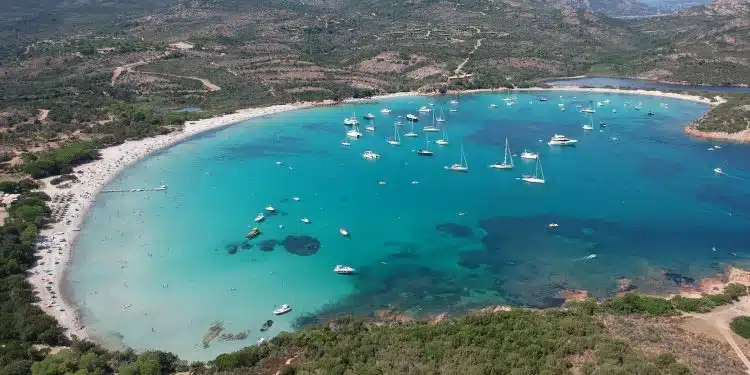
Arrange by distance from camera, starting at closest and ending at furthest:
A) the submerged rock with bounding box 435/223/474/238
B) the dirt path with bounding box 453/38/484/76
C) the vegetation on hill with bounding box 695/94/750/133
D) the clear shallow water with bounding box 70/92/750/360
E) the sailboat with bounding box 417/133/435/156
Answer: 1. the clear shallow water with bounding box 70/92/750/360
2. the submerged rock with bounding box 435/223/474/238
3. the sailboat with bounding box 417/133/435/156
4. the vegetation on hill with bounding box 695/94/750/133
5. the dirt path with bounding box 453/38/484/76

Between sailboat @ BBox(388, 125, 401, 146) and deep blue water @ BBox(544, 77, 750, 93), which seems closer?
sailboat @ BBox(388, 125, 401, 146)

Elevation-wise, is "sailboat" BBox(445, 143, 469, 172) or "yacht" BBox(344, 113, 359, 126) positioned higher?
"yacht" BBox(344, 113, 359, 126)

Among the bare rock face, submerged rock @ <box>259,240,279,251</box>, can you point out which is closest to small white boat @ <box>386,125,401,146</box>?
submerged rock @ <box>259,240,279,251</box>

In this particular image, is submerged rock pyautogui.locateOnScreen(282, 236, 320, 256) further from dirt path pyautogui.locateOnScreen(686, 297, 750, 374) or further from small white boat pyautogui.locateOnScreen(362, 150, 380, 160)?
dirt path pyautogui.locateOnScreen(686, 297, 750, 374)

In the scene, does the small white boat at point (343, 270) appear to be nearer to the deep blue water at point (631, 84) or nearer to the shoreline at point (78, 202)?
the shoreline at point (78, 202)

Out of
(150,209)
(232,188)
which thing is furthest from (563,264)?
(150,209)

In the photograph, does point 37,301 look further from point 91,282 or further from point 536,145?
point 536,145

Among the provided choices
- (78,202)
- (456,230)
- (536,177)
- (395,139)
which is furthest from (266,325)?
(395,139)

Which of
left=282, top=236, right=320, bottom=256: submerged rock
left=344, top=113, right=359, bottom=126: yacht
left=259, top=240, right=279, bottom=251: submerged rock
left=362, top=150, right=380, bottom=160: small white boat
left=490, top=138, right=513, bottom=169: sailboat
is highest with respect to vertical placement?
left=344, top=113, right=359, bottom=126: yacht
